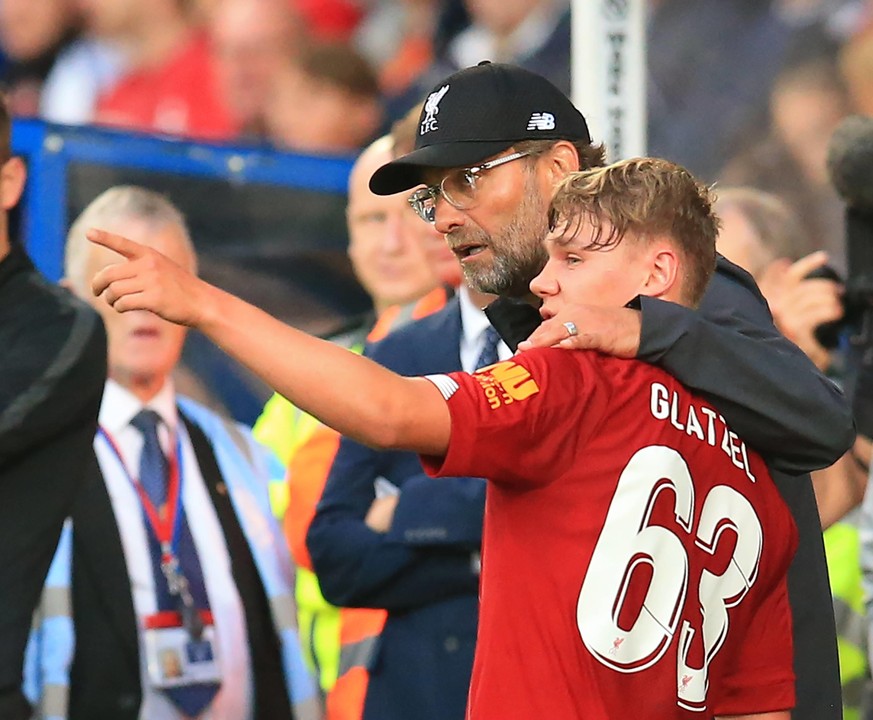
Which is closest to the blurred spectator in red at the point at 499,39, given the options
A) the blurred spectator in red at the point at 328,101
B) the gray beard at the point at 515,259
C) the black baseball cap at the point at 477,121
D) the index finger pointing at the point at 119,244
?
the blurred spectator in red at the point at 328,101

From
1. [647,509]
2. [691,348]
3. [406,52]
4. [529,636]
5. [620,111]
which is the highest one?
[406,52]

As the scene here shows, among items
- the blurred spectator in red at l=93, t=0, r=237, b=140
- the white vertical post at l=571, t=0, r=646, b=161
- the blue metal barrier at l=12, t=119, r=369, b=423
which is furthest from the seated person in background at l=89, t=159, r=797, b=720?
the blurred spectator in red at l=93, t=0, r=237, b=140

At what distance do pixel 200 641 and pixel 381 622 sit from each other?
25.4 inches

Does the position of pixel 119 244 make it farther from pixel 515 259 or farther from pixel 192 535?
pixel 192 535

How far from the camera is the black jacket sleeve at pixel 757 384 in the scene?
245cm

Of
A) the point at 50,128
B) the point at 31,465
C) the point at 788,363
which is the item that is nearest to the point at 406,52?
the point at 50,128

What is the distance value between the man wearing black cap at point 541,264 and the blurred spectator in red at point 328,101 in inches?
182

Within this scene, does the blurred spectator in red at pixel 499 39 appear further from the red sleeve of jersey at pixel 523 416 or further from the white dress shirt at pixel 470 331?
the red sleeve of jersey at pixel 523 416

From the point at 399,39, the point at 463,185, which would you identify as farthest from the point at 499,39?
the point at 463,185

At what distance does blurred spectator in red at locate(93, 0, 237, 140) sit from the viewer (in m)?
9.17

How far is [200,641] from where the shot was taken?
175 inches

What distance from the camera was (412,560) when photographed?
3795 millimetres

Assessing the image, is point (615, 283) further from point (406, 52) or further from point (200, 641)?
point (406, 52)

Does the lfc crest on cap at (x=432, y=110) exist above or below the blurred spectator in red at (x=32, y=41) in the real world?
below
